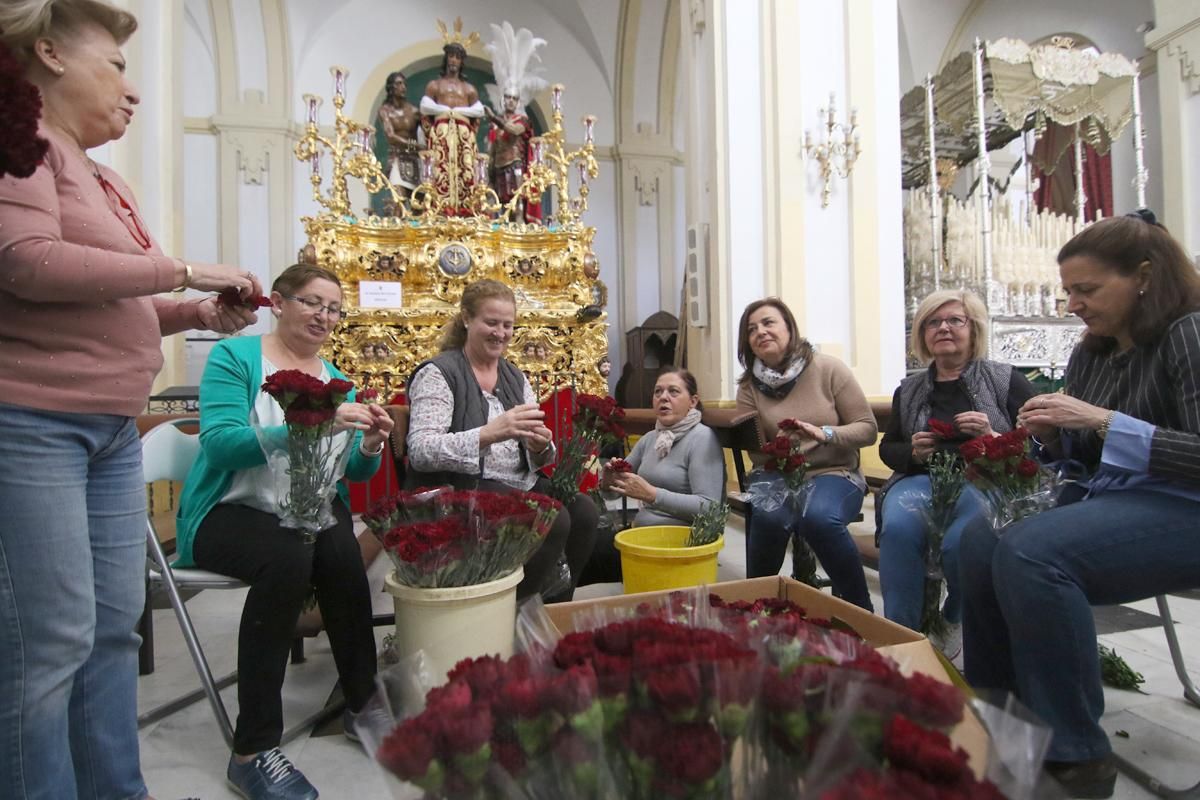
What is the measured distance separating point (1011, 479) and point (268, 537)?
5.73 feet

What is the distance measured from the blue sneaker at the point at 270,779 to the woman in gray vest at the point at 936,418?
164cm

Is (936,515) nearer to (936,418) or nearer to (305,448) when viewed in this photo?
(936,418)

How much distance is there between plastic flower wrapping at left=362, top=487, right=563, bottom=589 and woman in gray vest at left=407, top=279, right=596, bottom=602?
41 centimetres

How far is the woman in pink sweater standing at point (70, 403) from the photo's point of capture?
1003mm

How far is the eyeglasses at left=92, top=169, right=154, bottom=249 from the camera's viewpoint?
121cm

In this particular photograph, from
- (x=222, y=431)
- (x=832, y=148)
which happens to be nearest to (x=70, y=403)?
(x=222, y=431)

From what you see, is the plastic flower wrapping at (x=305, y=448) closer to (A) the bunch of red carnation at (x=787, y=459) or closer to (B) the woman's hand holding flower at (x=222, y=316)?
(B) the woman's hand holding flower at (x=222, y=316)

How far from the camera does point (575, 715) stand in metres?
0.50

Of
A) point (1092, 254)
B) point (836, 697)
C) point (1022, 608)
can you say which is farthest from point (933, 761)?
point (1092, 254)

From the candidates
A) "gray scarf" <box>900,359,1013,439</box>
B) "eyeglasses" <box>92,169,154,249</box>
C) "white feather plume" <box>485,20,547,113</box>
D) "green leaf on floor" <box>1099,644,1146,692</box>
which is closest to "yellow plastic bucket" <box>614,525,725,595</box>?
"gray scarf" <box>900,359,1013,439</box>

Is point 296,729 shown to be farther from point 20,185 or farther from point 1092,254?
point 1092,254

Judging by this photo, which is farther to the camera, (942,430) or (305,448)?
(942,430)

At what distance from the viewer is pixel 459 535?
1.40 meters

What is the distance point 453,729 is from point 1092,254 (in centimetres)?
163
